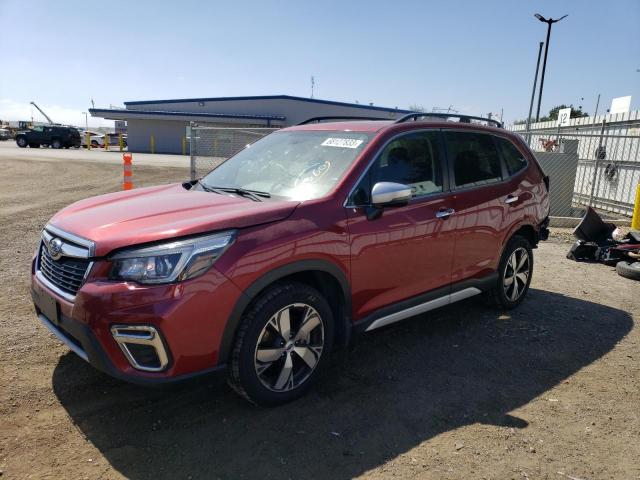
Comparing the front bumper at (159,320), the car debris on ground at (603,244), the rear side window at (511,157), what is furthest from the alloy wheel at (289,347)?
the car debris on ground at (603,244)

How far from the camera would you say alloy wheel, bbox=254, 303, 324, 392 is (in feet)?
10.1

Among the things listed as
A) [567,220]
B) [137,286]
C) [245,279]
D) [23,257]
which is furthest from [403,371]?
[567,220]

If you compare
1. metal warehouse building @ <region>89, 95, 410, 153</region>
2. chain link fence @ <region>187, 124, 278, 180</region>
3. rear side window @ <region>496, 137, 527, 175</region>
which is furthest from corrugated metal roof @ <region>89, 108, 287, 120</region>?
rear side window @ <region>496, 137, 527, 175</region>

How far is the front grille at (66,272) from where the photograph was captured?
284cm

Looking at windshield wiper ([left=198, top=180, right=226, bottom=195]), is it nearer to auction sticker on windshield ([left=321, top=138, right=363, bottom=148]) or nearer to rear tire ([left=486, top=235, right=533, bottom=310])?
auction sticker on windshield ([left=321, top=138, right=363, bottom=148])

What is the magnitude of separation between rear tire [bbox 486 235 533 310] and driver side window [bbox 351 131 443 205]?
4.45ft

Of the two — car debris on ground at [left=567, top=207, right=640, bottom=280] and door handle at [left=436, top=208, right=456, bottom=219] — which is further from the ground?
door handle at [left=436, top=208, right=456, bottom=219]

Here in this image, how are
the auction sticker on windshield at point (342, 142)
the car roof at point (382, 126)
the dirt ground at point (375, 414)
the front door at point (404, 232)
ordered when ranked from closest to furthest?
1. the dirt ground at point (375, 414)
2. the front door at point (404, 232)
3. the auction sticker on windshield at point (342, 142)
4. the car roof at point (382, 126)

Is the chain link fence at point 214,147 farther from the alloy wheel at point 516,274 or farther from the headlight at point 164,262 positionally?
the headlight at point 164,262

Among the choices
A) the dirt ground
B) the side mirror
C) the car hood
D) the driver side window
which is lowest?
the dirt ground

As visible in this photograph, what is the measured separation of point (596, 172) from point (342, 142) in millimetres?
10804

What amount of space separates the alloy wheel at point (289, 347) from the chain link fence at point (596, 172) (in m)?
9.00

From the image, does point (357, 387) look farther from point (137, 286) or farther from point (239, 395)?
point (137, 286)

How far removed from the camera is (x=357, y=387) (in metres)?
3.55
